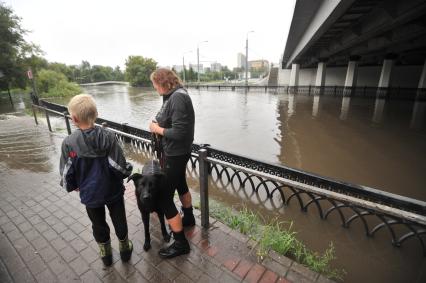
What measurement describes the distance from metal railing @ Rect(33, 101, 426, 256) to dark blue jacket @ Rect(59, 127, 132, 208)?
917 mm

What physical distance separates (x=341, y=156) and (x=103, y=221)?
21.2 ft

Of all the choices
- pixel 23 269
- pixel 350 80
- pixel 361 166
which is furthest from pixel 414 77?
pixel 23 269

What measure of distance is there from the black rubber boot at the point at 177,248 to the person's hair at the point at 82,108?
4.76 feet

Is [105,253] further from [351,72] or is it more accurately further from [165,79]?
[351,72]

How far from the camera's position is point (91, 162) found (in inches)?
82.1

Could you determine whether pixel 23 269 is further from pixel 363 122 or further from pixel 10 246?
pixel 363 122

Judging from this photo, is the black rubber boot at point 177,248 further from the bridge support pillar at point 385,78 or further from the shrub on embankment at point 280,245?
the bridge support pillar at point 385,78

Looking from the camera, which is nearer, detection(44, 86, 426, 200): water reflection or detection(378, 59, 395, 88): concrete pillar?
detection(44, 86, 426, 200): water reflection

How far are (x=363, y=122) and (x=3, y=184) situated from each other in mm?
13187

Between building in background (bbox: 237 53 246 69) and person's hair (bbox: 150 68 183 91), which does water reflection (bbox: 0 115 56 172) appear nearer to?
person's hair (bbox: 150 68 183 91)

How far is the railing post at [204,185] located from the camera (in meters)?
2.62

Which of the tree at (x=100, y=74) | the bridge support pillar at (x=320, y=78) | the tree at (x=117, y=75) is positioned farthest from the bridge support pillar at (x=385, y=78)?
the tree at (x=117, y=75)

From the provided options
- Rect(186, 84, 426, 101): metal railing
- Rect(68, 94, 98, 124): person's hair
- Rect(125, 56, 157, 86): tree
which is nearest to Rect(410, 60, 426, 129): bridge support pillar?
Rect(186, 84, 426, 101): metal railing

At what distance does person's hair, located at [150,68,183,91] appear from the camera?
2.30m
